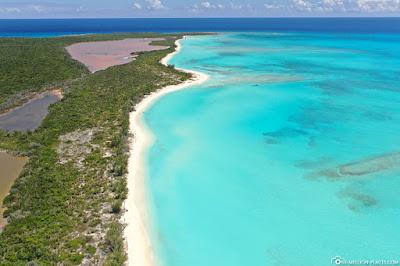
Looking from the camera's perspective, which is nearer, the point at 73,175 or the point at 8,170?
the point at 73,175

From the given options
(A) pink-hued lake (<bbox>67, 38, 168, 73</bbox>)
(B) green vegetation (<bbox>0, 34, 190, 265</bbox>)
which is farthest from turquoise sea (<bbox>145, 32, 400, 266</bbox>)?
(A) pink-hued lake (<bbox>67, 38, 168, 73</bbox>)

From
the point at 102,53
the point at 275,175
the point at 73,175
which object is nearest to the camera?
the point at 73,175

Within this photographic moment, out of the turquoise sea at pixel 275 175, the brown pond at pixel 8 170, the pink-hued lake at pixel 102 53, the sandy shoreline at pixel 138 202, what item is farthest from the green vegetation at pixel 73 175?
the pink-hued lake at pixel 102 53

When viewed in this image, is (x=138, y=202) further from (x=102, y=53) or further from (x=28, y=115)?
(x=102, y=53)

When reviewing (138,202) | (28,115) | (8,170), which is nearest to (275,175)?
(138,202)

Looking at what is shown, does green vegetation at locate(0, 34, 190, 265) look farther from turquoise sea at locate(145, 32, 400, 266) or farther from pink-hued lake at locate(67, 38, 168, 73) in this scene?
pink-hued lake at locate(67, 38, 168, 73)

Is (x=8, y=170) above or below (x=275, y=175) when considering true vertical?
above
